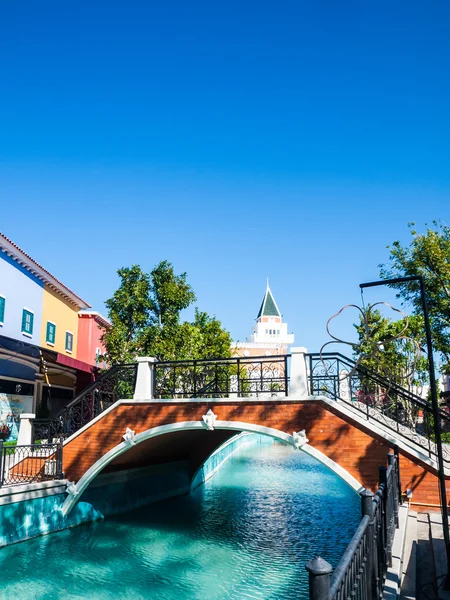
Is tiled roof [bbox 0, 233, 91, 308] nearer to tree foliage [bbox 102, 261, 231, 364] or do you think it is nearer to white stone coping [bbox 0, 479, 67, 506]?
tree foliage [bbox 102, 261, 231, 364]

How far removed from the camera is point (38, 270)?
21.1m

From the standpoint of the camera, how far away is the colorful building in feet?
57.3

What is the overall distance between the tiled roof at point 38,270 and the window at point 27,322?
1835 millimetres

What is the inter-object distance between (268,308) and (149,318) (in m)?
80.1

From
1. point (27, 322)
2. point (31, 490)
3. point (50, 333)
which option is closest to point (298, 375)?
point (31, 490)

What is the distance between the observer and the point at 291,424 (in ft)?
34.3

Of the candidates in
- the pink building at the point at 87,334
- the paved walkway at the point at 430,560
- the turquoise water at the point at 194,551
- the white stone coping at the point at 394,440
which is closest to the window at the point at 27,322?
the pink building at the point at 87,334

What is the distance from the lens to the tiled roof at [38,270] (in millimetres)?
18453

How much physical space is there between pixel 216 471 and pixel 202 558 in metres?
14.1

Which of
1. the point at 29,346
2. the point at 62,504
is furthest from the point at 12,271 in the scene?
the point at 62,504

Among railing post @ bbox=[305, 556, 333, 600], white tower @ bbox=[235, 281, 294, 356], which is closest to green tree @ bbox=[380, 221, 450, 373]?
railing post @ bbox=[305, 556, 333, 600]

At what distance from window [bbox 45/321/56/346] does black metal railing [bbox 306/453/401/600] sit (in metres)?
19.8

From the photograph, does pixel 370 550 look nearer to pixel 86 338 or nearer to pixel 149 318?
pixel 149 318

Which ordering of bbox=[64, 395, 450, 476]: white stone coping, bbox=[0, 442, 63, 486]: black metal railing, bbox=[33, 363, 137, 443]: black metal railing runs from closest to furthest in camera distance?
1. bbox=[64, 395, 450, 476]: white stone coping
2. bbox=[0, 442, 63, 486]: black metal railing
3. bbox=[33, 363, 137, 443]: black metal railing
